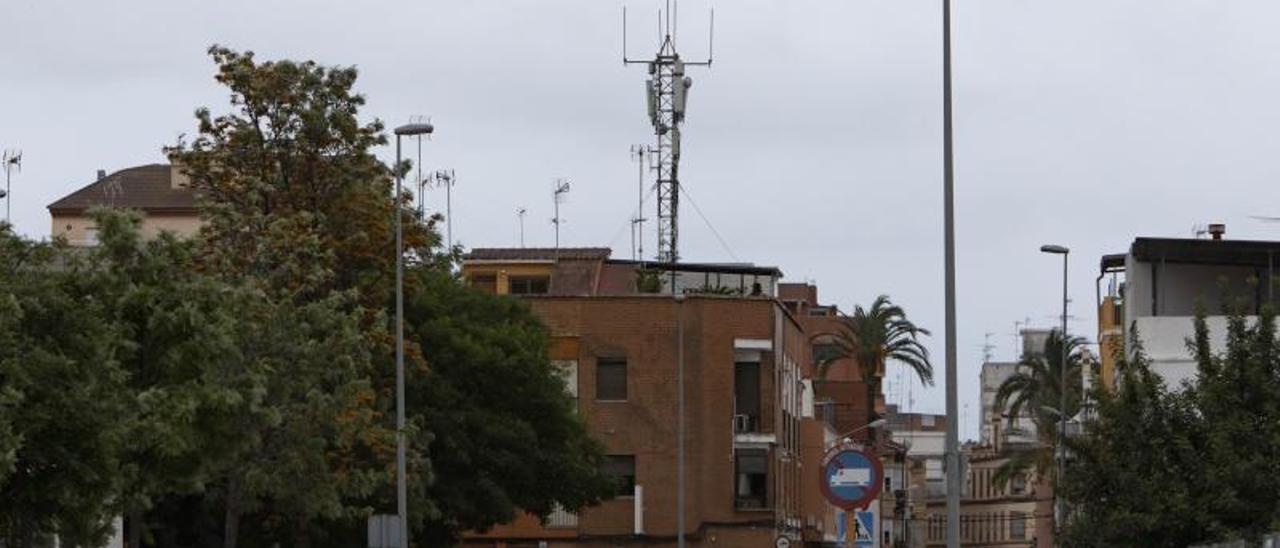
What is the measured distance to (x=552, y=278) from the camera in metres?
85.1

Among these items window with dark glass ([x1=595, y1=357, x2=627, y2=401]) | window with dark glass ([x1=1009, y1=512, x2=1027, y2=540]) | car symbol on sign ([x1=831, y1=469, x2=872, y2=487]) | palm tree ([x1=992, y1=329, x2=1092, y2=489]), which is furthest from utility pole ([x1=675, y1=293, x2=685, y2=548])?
window with dark glass ([x1=1009, y1=512, x2=1027, y2=540])

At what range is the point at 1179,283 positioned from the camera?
7050 centimetres

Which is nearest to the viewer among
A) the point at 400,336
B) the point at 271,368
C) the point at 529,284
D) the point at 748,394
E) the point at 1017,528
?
the point at 271,368

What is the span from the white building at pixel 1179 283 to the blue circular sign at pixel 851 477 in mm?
36759

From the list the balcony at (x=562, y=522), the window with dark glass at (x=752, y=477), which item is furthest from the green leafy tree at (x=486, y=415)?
the window with dark glass at (x=752, y=477)

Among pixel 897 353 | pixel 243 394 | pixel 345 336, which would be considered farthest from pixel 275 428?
pixel 897 353

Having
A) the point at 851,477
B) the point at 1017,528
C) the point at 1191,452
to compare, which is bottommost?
the point at 1017,528

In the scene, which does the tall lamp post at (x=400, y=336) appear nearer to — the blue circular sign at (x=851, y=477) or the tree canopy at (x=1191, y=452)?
the tree canopy at (x=1191, y=452)

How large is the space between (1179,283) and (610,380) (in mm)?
15893

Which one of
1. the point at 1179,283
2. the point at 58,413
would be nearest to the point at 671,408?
the point at 1179,283

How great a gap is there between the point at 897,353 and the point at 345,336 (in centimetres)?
5837

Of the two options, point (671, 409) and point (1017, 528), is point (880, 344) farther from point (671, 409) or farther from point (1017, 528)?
point (1017, 528)

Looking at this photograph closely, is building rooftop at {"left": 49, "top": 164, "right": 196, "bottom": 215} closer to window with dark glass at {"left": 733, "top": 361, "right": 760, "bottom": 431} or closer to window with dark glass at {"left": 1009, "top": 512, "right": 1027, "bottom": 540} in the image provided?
window with dark glass at {"left": 733, "top": 361, "right": 760, "bottom": 431}

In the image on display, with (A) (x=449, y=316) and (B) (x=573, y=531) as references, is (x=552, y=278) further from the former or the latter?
(A) (x=449, y=316)
